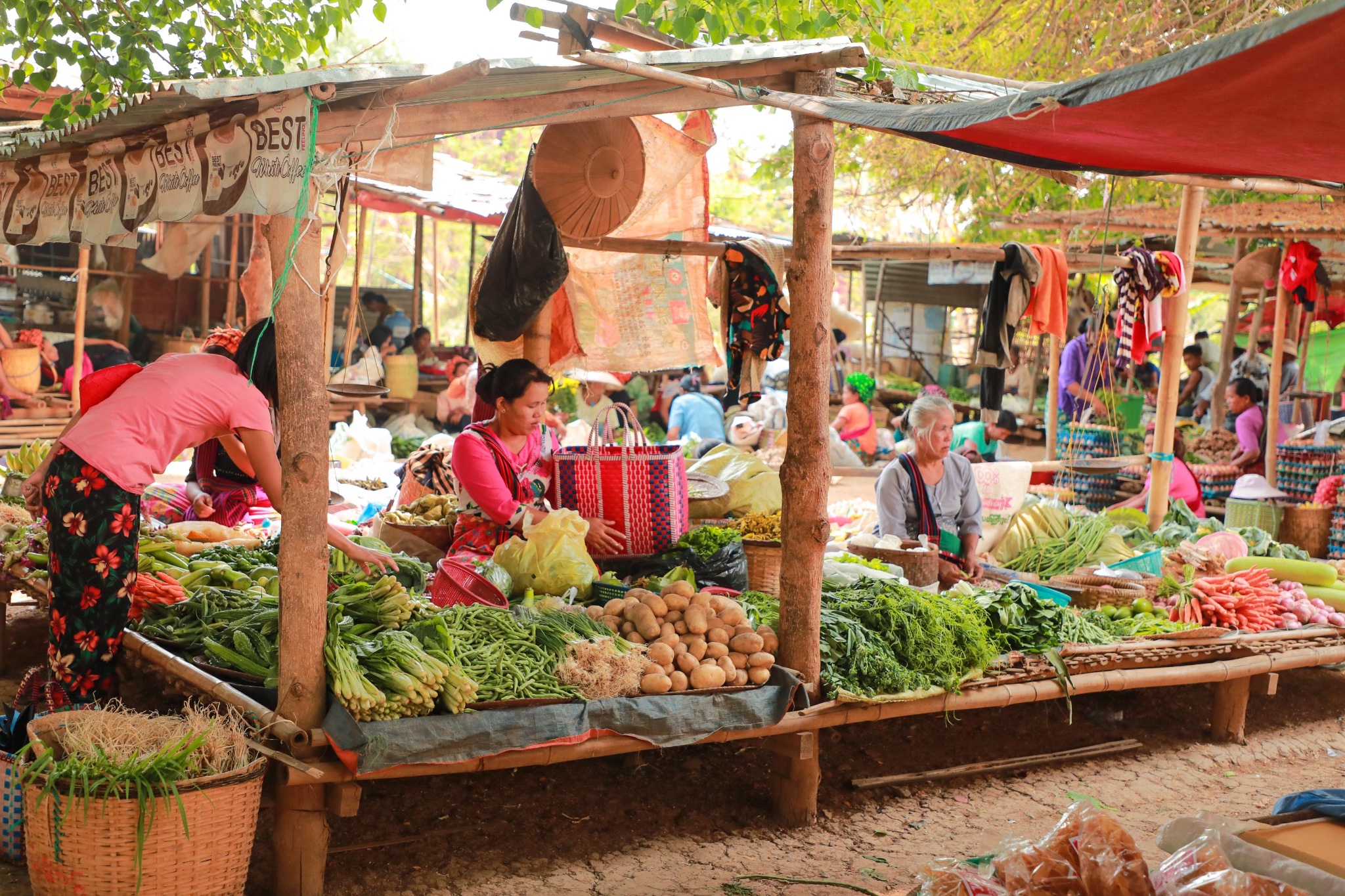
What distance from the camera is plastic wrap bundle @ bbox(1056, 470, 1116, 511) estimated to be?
10898mm

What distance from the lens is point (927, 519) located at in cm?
619

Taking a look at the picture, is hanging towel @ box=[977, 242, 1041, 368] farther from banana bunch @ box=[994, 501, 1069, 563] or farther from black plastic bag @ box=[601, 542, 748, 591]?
black plastic bag @ box=[601, 542, 748, 591]

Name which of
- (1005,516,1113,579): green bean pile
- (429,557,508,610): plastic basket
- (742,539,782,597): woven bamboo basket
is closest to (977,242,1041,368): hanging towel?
(1005,516,1113,579): green bean pile

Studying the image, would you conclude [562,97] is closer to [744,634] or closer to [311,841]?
[744,634]

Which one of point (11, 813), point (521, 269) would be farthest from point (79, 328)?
point (11, 813)

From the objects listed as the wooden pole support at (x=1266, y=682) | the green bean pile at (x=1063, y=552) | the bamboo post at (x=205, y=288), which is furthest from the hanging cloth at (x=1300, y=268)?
the bamboo post at (x=205, y=288)

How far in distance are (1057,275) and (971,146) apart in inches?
167

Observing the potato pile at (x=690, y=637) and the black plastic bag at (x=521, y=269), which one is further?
the black plastic bag at (x=521, y=269)

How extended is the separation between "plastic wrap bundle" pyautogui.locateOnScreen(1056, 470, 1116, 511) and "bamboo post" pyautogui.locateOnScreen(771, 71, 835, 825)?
286 inches

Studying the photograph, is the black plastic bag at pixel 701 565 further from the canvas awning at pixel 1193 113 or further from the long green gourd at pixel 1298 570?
the long green gourd at pixel 1298 570

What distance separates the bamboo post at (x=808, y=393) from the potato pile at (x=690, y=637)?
16 cm

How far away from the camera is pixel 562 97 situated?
390cm

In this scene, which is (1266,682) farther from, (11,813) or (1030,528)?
(11,813)

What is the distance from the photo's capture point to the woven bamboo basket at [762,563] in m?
5.31
